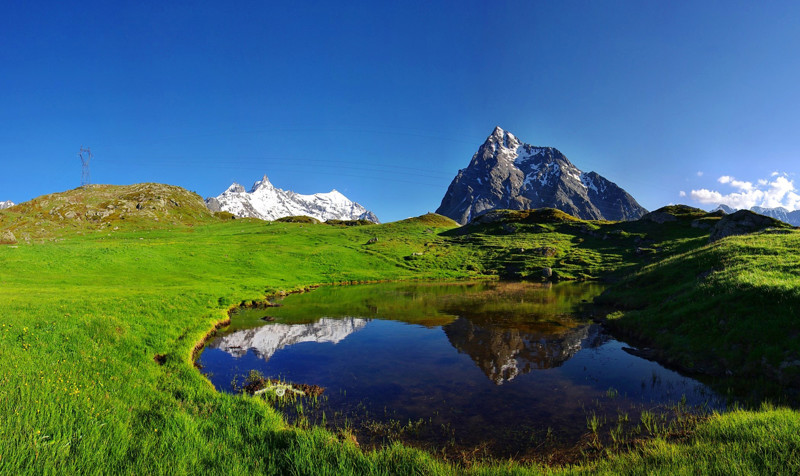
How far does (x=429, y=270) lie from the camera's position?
7675 centimetres

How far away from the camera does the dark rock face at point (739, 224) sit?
2382 inches

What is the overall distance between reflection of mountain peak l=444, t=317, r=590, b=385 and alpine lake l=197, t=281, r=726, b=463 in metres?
0.08

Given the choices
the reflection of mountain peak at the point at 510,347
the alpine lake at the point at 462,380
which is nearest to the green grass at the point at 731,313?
the alpine lake at the point at 462,380

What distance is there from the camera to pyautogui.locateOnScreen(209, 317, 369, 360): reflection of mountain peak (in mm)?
24031

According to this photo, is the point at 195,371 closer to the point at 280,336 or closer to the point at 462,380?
the point at 280,336

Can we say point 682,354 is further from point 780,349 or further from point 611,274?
point 611,274

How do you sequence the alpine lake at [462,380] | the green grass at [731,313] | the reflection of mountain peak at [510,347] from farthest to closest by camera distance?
the reflection of mountain peak at [510,347] → the green grass at [731,313] → the alpine lake at [462,380]

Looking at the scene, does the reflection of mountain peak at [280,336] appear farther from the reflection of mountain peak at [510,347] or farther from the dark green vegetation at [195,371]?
the reflection of mountain peak at [510,347]

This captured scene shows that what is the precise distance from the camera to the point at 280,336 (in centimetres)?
2739

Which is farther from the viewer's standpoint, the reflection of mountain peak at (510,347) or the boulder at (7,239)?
the boulder at (7,239)

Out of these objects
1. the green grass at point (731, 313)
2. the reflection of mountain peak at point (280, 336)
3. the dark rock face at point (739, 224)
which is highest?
the dark rock face at point (739, 224)

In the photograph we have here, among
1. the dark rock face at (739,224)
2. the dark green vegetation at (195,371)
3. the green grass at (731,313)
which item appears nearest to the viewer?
the dark green vegetation at (195,371)

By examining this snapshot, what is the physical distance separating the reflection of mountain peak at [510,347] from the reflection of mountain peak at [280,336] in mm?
9480

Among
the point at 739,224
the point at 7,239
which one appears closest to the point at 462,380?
the point at 739,224
